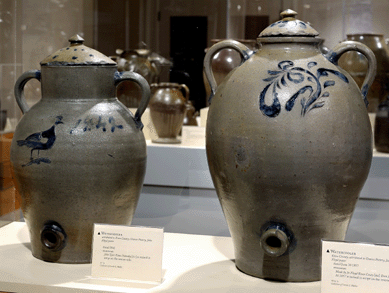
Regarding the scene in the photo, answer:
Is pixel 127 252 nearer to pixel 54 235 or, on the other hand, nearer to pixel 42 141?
pixel 54 235

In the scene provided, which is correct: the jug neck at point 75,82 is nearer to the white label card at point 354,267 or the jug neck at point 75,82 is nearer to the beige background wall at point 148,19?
the white label card at point 354,267

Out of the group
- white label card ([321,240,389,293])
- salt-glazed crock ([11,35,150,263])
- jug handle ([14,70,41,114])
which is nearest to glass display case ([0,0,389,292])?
jug handle ([14,70,41,114])

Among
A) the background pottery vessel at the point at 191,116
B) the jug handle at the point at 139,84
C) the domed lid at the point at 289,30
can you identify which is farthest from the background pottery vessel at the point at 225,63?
the domed lid at the point at 289,30

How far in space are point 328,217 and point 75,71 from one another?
77 cm

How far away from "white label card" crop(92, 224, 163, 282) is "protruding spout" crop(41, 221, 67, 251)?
0.48ft

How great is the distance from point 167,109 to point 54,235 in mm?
1238

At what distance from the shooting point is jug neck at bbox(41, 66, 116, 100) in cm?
149

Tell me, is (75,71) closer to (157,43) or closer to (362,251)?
(362,251)

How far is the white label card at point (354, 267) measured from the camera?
122 centimetres

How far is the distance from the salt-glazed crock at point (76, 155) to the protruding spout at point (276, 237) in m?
0.41

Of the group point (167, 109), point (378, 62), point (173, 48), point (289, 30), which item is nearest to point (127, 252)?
point (289, 30)

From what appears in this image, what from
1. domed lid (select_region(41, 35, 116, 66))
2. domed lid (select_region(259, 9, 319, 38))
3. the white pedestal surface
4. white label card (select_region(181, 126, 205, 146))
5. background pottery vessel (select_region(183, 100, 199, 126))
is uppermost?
domed lid (select_region(259, 9, 319, 38))

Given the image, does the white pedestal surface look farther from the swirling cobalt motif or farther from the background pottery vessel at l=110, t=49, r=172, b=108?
the background pottery vessel at l=110, t=49, r=172, b=108

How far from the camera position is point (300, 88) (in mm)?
1281
